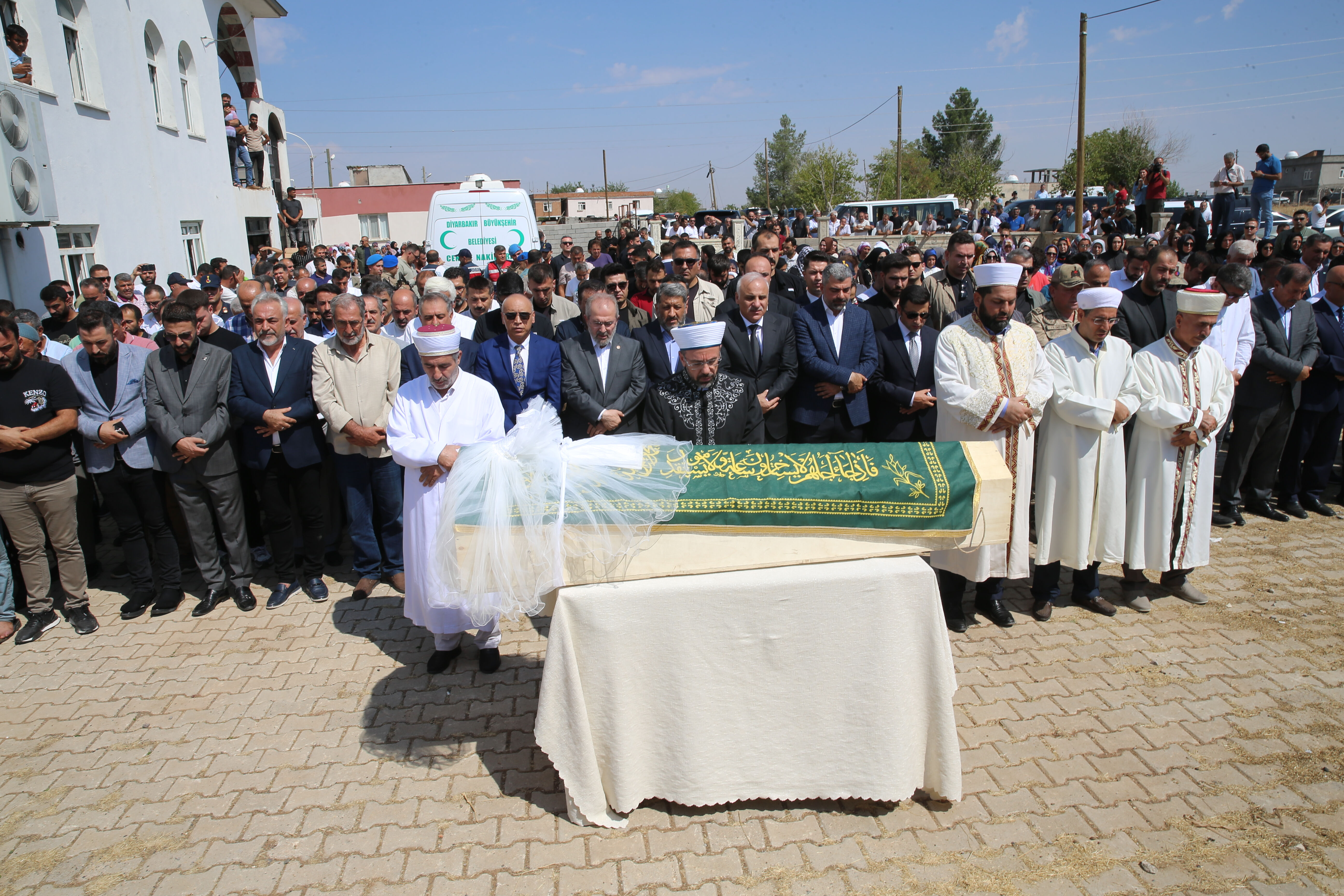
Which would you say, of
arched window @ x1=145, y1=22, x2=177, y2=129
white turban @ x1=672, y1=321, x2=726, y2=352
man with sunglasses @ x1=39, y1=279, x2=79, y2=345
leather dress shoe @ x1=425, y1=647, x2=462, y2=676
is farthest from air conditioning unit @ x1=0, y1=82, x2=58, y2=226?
white turban @ x1=672, y1=321, x2=726, y2=352

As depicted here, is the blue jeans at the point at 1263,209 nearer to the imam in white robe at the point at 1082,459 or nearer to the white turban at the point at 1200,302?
the white turban at the point at 1200,302

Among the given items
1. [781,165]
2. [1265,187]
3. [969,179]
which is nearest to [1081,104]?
[1265,187]

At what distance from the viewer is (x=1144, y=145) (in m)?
57.1

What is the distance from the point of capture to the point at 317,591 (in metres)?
5.78

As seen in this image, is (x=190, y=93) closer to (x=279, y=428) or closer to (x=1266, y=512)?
(x=279, y=428)

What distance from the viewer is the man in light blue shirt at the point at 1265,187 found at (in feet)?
44.2

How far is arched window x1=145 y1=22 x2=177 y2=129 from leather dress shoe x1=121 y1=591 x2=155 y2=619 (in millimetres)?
11579

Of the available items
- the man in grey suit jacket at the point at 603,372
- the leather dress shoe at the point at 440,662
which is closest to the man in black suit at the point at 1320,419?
the man in grey suit jacket at the point at 603,372

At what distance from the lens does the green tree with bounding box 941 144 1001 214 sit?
53875 mm

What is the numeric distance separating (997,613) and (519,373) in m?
3.52

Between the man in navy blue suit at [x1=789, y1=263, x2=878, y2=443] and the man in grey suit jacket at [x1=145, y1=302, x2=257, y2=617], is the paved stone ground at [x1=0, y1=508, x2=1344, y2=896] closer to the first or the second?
the man in grey suit jacket at [x1=145, y1=302, x2=257, y2=617]

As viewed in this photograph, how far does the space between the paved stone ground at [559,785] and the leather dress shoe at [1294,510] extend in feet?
6.24

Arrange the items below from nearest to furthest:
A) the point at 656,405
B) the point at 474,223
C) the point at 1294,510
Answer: the point at 656,405 < the point at 1294,510 < the point at 474,223

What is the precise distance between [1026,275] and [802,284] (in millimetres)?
2794
